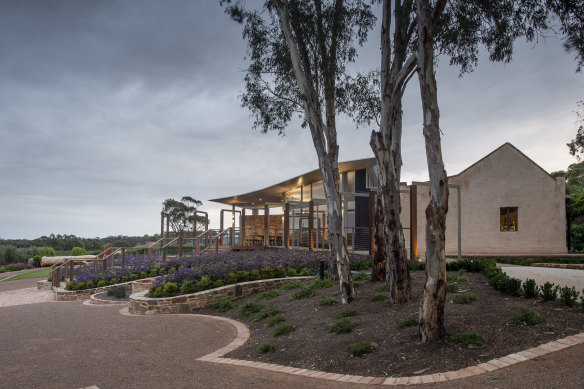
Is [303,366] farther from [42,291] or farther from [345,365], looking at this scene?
[42,291]

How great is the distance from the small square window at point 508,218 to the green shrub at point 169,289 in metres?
15.9

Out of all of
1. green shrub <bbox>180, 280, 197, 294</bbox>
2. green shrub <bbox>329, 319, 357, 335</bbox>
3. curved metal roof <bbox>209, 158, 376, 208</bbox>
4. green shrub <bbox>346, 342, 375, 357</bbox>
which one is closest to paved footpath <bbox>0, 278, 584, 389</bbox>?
green shrub <bbox>346, 342, 375, 357</bbox>

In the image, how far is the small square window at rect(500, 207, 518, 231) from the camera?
1922cm

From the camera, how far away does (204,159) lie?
20844 mm

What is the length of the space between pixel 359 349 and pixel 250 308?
4.14 m

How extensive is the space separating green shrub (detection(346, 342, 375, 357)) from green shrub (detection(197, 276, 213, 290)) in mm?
5741

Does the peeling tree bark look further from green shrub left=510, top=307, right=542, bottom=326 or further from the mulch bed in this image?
green shrub left=510, top=307, right=542, bottom=326

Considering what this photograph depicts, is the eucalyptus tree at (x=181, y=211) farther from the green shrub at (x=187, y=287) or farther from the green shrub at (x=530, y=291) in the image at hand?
the green shrub at (x=530, y=291)

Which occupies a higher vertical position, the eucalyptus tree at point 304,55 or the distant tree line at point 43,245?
the eucalyptus tree at point 304,55

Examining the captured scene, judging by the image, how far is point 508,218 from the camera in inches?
763

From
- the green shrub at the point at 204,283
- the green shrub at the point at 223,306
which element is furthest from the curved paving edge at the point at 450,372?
the green shrub at the point at 204,283

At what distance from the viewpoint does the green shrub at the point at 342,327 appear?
18.7 ft

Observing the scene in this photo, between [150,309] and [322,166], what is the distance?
5133 millimetres

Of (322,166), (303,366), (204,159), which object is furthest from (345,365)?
(204,159)
